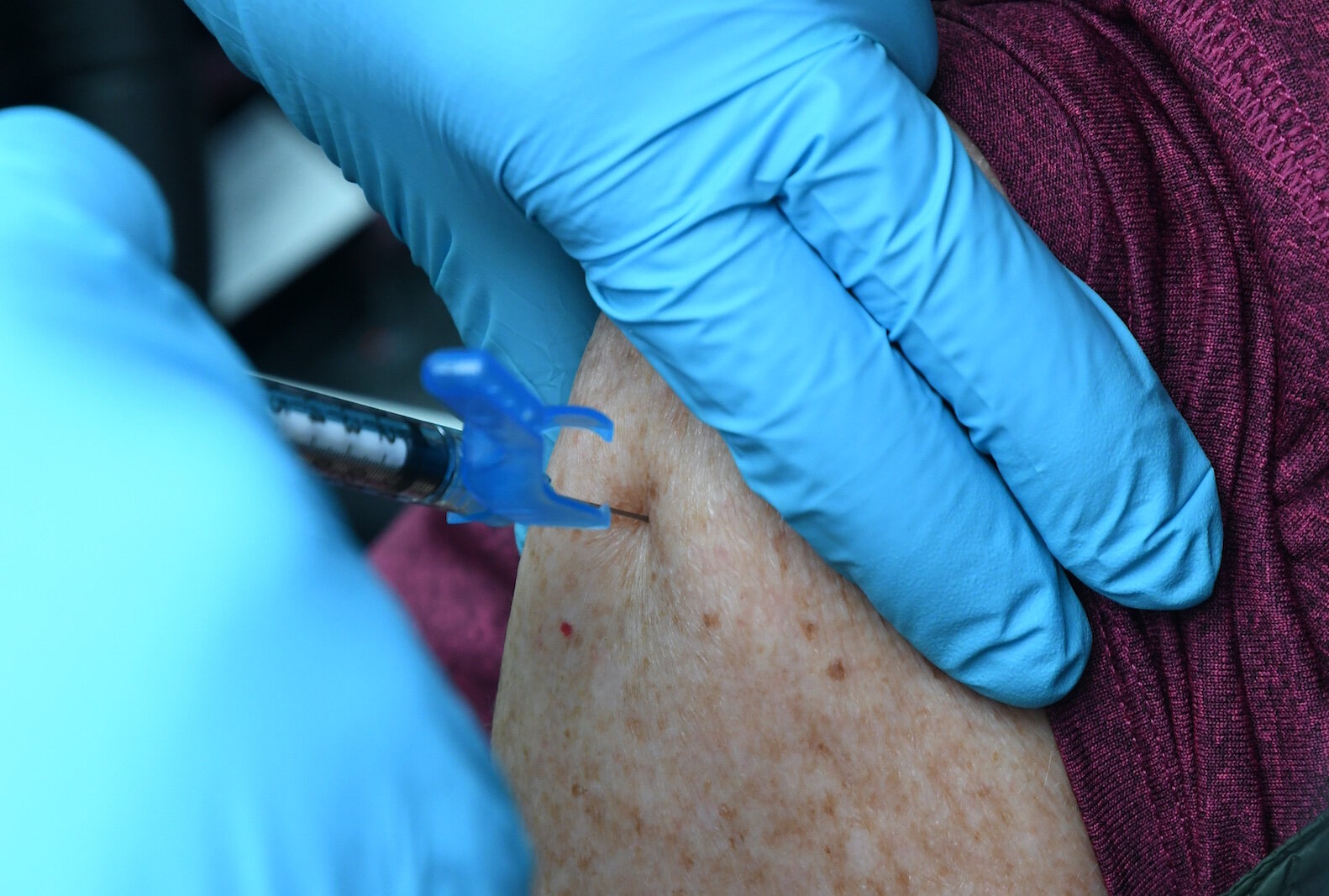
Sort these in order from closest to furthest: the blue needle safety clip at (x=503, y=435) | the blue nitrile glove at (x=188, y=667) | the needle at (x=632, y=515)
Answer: the blue nitrile glove at (x=188, y=667) → the blue needle safety clip at (x=503, y=435) → the needle at (x=632, y=515)

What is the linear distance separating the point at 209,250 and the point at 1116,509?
214 cm

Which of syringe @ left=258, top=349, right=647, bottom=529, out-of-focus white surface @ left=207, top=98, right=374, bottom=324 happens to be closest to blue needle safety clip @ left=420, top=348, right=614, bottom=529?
syringe @ left=258, top=349, right=647, bottom=529

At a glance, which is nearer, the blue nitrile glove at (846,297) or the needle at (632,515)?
the blue nitrile glove at (846,297)

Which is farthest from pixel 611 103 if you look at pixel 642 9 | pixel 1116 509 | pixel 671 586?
pixel 1116 509

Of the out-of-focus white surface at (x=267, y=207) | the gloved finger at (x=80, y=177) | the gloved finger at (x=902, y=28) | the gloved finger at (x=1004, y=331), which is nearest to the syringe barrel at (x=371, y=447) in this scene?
the gloved finger at (x=80, y=177)

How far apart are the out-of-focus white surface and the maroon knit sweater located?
7.21ft

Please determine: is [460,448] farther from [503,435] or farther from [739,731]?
[739,731]

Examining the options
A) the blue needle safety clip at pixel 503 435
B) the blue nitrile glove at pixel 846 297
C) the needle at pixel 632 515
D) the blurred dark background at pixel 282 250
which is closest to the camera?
the blue needle safety clip at pixel 503 435

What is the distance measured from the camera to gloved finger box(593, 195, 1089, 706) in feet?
2.61

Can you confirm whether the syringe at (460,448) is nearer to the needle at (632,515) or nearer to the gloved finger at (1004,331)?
the needle at (632,515)

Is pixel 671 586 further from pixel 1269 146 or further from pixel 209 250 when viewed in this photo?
pixel 209 250

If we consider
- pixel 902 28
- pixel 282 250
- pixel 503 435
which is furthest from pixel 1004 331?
pixel 282 250

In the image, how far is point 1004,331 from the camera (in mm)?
797

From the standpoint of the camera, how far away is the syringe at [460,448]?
27.9 inches
